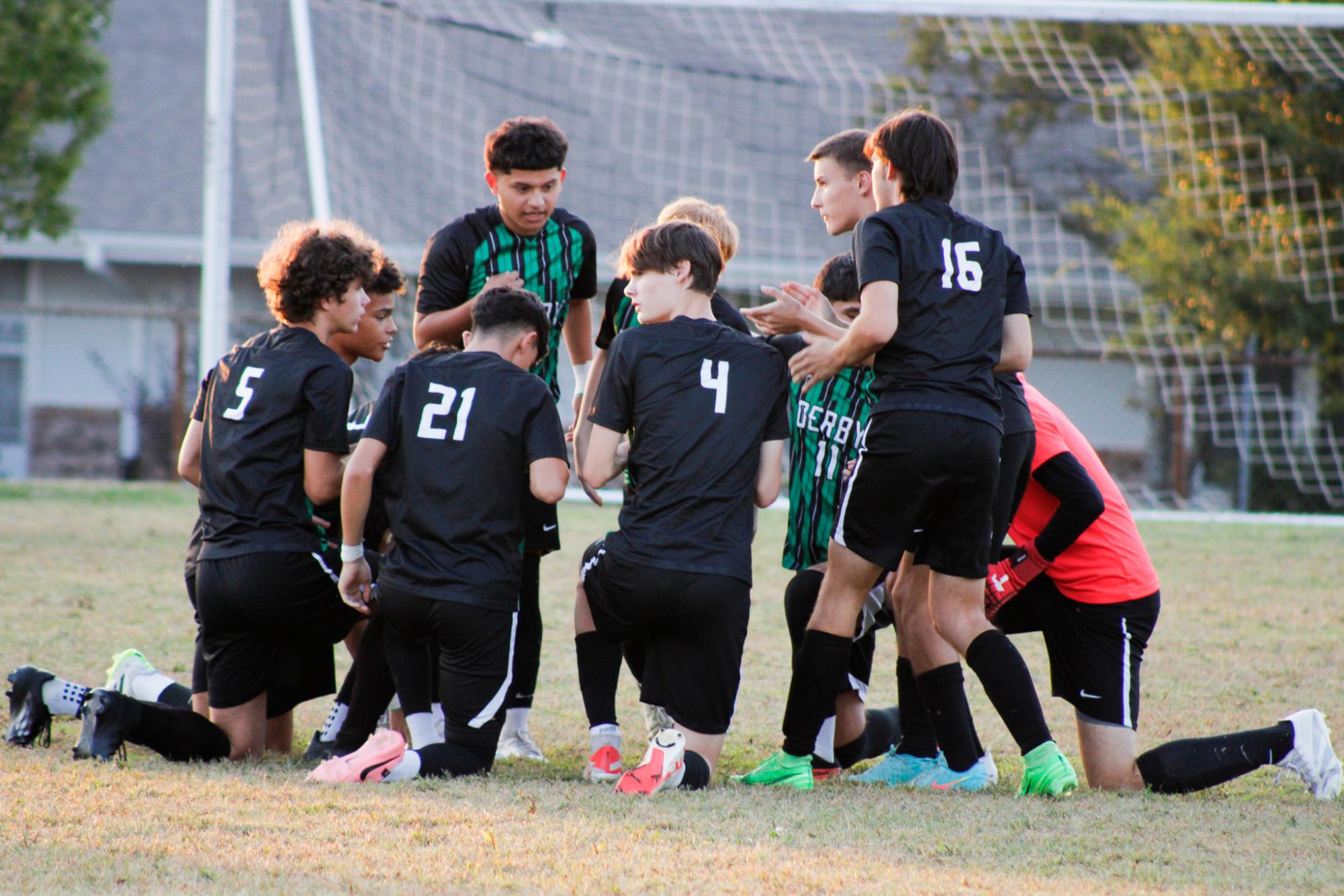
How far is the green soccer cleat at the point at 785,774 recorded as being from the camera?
3.51 meters

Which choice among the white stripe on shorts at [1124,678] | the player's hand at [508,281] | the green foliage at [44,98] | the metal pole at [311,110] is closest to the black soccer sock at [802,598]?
the white stripe on shorts at [1124,678]

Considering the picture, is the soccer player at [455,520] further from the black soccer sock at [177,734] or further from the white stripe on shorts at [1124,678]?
the white stripe on shorts at [1124,678]

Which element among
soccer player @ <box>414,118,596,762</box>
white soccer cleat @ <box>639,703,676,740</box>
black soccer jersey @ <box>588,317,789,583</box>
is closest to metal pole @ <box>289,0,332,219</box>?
soccer player @ <box>414,118,596,762</box>

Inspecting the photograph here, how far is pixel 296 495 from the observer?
12.6 ft

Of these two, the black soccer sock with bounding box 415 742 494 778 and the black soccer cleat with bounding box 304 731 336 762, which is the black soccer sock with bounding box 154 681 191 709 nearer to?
the black soccer cleat with bounding box 304 731 336 762

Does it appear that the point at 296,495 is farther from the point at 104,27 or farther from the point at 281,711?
the point at 104,27

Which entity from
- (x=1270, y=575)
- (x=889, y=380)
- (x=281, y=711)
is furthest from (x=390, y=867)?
(x=1270, y=575)

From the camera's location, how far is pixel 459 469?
3607mm

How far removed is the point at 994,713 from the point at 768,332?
5.83ft

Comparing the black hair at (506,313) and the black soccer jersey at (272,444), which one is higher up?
the black hair at (506,313)

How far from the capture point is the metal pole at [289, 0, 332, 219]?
10.1m

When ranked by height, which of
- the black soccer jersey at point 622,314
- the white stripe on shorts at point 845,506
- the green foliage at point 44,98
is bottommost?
the white stripe on shorts at point 845,506

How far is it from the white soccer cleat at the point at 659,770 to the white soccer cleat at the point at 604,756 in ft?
0.47

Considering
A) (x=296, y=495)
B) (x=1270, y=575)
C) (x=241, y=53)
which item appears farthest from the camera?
(x=241, y=53)
